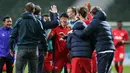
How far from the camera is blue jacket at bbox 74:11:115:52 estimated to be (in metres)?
9.80

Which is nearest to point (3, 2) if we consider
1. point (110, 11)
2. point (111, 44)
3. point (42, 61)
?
point (110, 11)

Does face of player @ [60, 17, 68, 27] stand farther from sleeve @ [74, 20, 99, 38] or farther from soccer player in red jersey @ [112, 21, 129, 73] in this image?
soccer player in red jersey @ [112, 21, 129, 73]

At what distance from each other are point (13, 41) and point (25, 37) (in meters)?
0.34

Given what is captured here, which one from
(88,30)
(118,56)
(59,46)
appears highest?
(88,30)

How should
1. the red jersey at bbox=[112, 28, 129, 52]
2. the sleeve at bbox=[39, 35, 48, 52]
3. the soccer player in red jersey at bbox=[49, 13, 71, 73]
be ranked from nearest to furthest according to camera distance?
the sleeve at bbox=[39, 35, 48, 52]
the soccer player in red jersey at bbox=[49, 13, 71, 73]
the red jersey at bbox=[112, 28, 129, 52]

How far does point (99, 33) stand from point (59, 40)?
231cm

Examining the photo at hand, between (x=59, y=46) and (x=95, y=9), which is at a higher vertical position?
(x=95, y=9)

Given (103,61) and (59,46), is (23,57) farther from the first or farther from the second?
(59,46)

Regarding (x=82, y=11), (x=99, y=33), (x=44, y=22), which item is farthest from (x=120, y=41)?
(x=99, y=33)

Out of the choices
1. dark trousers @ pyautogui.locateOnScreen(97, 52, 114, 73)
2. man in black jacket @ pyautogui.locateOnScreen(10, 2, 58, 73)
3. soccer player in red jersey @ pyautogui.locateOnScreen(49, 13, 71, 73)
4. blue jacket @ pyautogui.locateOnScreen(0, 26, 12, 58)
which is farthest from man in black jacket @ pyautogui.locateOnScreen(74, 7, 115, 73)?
blue jacket @ pyautogui.locateOnScreen(0, 26, 12, 58)

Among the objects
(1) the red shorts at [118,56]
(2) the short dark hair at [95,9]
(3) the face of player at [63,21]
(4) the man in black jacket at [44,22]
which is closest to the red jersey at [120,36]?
(1) the red shorts at [118,56]

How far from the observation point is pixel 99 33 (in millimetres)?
9875

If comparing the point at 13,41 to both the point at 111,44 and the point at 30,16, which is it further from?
the point at 111,44

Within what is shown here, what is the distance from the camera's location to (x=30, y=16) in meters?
10.5
